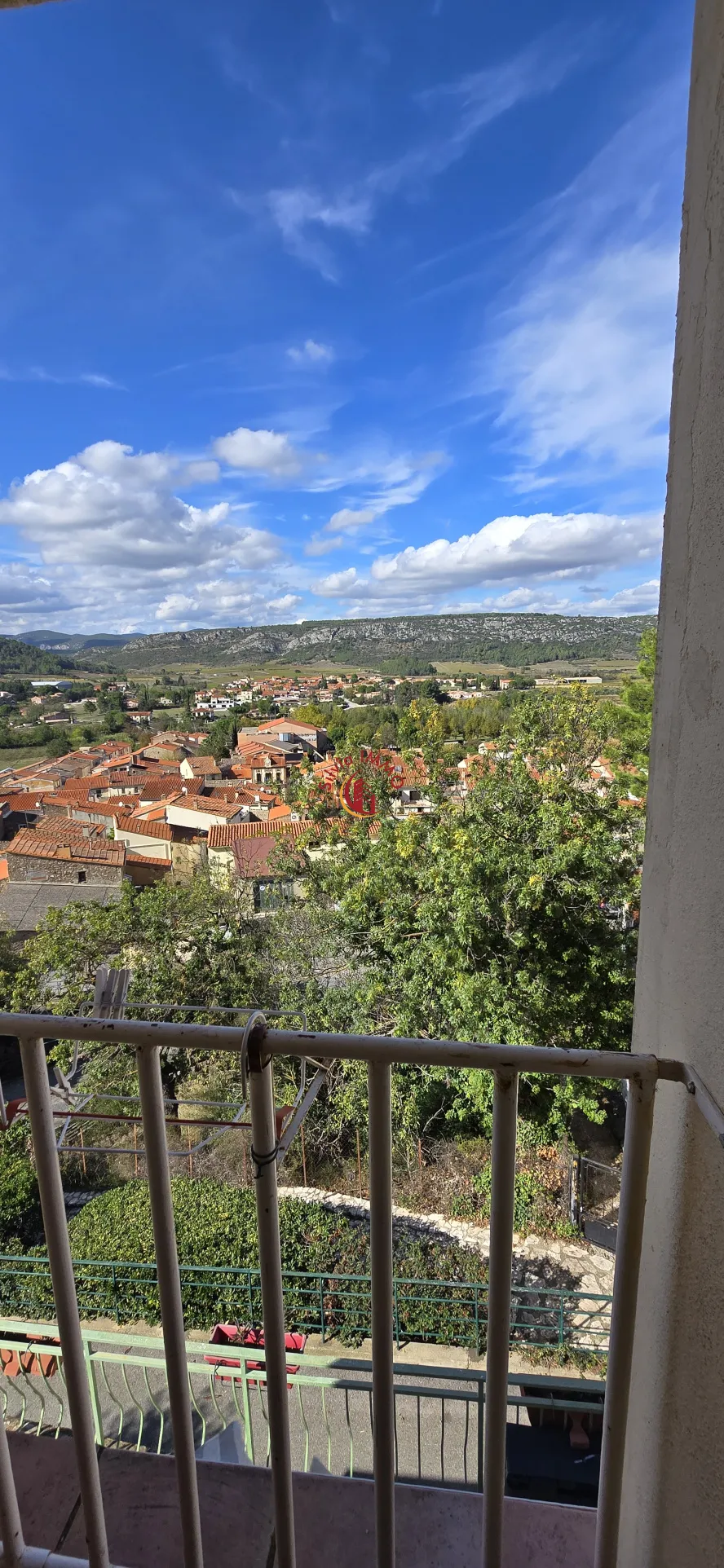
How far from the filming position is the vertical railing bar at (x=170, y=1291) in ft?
2.09

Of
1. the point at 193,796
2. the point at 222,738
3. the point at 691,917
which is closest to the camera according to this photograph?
the point at 691,917

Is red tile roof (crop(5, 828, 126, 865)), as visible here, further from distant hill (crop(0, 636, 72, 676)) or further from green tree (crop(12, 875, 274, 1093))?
distant hill (crop(0, 636, 72, 676))

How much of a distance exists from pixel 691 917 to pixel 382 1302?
50 cm

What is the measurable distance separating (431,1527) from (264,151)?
4.41m

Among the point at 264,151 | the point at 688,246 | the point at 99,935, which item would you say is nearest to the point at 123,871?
the point at 99,935

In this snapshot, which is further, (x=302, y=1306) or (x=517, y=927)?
(x=517, y=927)

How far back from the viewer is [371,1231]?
0.65 m

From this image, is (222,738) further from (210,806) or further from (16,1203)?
(16,1203)

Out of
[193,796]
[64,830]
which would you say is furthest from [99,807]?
[193,796]

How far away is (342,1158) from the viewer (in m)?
6.42

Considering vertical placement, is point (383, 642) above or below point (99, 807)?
above

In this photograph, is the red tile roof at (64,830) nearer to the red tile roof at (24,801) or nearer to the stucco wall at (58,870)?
the red tile roof at (24,801)

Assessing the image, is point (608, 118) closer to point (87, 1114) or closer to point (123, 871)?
point (87, 1114)

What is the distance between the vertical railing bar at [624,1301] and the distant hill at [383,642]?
5.31m
